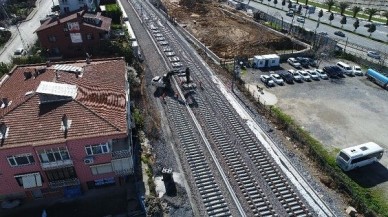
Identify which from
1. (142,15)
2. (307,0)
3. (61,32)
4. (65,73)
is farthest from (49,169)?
(307,0)

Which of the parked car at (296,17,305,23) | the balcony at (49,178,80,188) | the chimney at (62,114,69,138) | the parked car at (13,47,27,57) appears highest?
the chimney at (62,114,69,138)

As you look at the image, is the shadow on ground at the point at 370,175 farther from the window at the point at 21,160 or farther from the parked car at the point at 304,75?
the window at the point at 21,160

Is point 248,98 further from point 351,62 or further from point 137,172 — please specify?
point 351,62

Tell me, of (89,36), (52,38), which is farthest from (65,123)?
(52,38)

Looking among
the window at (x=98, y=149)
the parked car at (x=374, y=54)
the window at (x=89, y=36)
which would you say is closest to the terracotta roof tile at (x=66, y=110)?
the window at (x=98, y=149)

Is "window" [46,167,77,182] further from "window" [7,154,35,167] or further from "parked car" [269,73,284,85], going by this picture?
"parked car" [269,73,284,85]

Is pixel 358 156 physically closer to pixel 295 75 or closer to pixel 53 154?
pixel 295 75

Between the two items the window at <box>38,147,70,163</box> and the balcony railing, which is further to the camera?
the balcony railing

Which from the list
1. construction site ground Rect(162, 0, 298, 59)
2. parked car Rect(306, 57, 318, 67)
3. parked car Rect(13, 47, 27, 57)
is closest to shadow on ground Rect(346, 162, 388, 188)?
parked car Rect(306, 57, 318, 67)
